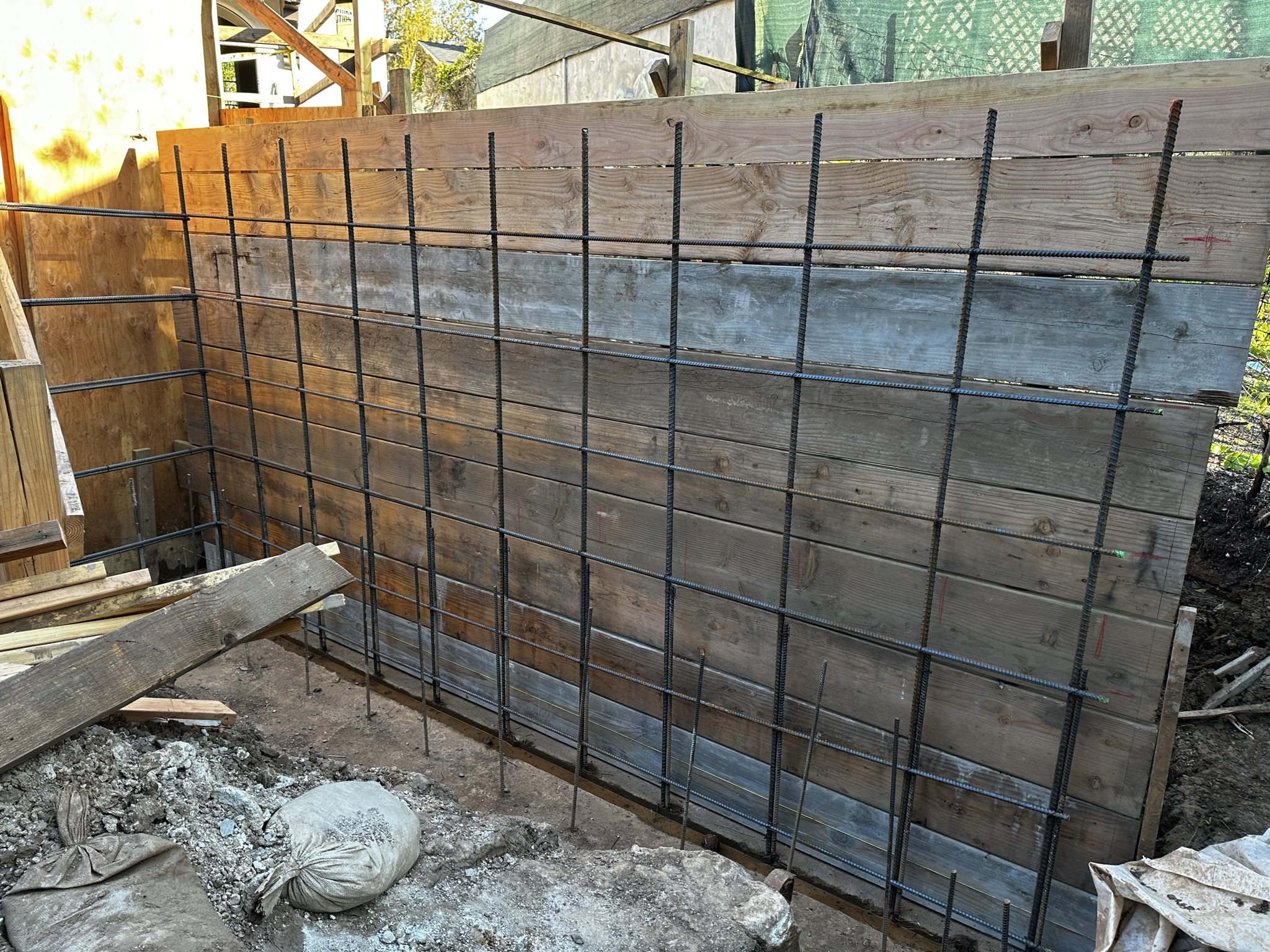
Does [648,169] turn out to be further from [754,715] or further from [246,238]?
[246,238]

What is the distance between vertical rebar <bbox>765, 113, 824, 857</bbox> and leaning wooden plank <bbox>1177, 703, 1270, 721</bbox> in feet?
7.18

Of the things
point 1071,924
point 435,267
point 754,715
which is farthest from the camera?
point 435,267

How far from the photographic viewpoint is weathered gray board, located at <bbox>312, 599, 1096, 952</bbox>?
297cm

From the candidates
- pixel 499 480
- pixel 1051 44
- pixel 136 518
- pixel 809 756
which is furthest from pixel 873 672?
pixel 136 518

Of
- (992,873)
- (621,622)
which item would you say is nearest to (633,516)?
(621,622)

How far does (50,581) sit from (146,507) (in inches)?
127

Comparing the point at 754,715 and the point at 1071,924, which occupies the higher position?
the point at 754,715

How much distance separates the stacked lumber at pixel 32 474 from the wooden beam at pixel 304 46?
422 centimetres

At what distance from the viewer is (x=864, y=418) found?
2955 mm

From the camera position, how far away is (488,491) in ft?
13.7

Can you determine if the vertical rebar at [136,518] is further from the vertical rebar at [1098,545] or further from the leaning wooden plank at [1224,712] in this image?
the leaning wooden plank at [1224,712]

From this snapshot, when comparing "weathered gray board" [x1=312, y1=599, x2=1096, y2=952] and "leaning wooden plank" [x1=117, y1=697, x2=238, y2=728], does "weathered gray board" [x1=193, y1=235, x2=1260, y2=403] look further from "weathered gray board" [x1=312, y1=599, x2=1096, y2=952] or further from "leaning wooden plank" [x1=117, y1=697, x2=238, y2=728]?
"leaning wooden plank" [x1=117, y1=697, x2=238, y2=728]

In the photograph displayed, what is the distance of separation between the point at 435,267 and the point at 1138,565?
3069 millimetres

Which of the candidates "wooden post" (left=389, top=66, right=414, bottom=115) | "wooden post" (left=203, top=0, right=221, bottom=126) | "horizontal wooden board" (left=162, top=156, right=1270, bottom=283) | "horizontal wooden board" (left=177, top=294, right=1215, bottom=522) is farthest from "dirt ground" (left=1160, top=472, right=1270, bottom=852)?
"wooden post" (left=203, top=0, right=221, bottom=126)
